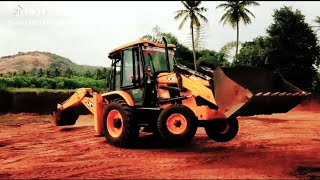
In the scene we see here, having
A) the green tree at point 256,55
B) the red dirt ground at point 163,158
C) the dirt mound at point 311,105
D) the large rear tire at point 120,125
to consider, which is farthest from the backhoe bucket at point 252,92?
the green tree at point 256,55

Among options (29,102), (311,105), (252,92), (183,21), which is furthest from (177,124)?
(183,21)

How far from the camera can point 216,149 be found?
31.3 ft

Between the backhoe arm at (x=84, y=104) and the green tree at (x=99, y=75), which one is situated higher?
the green tree at (x=99, y=75)

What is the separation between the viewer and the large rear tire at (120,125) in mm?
9297

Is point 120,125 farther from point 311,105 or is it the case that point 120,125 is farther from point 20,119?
point 311,105

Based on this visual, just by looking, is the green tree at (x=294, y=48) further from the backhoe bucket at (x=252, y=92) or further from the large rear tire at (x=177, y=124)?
the large rear tire at (x=177, y=124)

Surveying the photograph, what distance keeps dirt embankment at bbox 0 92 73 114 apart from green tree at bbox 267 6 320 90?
1871 centimetres

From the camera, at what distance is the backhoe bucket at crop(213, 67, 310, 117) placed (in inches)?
317

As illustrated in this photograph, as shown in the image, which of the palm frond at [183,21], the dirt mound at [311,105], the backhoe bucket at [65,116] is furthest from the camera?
the palm frond at [183,21]

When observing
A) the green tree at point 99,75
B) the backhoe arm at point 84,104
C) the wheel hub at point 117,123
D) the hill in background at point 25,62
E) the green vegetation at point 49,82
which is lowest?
the wheel hub at point 117,123

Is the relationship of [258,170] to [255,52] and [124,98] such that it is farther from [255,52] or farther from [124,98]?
[255,52]

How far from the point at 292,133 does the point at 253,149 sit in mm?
3927

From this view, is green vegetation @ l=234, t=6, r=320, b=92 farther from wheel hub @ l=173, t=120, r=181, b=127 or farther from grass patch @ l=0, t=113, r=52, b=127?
wheel hub @ l=173, t=120, r=181, b=127

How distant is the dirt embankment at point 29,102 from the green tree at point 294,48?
18712 mm
